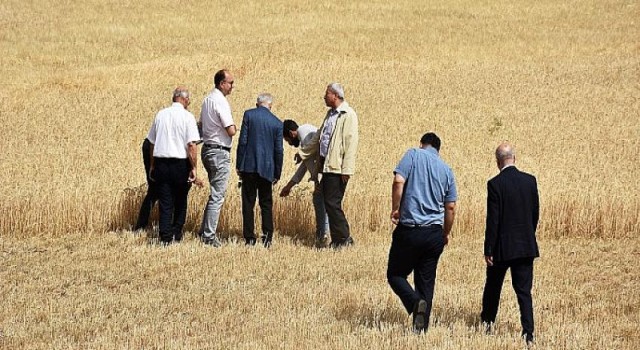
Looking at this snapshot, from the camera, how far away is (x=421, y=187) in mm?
7730

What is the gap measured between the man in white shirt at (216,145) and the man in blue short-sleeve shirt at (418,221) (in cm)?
416

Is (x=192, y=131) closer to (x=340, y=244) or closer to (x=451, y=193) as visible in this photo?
(x=340, y=244)

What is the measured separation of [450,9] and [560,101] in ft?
54.3

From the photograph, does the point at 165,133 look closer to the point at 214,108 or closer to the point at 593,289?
the point at 214,108

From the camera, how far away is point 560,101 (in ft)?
75.8

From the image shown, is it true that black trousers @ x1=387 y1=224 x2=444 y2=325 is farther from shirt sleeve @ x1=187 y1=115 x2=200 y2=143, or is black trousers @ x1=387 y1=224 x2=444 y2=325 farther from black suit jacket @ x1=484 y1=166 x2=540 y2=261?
shirt sleeve @ x1=187 y1=115 x2=200 y2=143

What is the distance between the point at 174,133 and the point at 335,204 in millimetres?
2091

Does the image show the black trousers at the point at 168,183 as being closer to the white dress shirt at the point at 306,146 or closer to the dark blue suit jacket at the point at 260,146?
the dark blue suit jacket at the point at 260,146

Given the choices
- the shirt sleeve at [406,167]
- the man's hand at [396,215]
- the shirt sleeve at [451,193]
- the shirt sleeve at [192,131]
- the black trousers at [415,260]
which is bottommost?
the black trousers at [415,260]

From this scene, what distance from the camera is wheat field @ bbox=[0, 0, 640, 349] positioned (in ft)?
27.1

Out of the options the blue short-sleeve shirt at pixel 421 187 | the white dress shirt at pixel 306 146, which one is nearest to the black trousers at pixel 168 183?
the white dress shirt at pixel 306 146

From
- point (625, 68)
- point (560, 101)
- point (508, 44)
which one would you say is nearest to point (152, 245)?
point (560, 101)

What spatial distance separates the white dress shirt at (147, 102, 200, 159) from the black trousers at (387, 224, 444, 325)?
4273 mm

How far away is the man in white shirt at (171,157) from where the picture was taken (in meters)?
11.3
